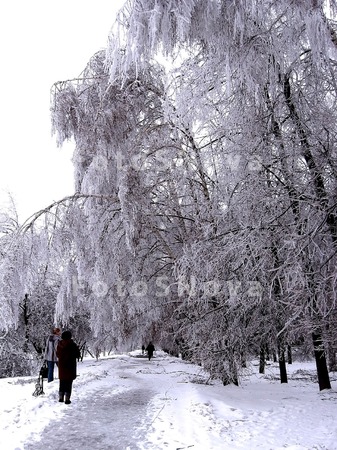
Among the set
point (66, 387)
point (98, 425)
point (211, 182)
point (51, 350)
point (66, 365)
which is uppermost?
point (211, 182)

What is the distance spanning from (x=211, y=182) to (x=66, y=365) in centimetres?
551

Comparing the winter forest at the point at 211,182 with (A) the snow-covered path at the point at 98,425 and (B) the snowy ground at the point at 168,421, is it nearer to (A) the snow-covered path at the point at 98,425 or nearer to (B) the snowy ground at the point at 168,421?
(B) the snowy ground at the point at 168,421

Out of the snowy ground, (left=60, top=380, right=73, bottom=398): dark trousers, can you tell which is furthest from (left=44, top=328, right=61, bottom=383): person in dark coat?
(left=60, top=380, right=73, bottom=398): dark trousers

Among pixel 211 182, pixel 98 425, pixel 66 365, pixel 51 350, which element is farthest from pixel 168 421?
pixel 211 182

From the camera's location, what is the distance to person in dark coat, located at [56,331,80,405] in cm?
809

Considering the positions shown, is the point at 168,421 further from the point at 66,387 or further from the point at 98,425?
the point at 66,387

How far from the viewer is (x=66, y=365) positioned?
8.13 m

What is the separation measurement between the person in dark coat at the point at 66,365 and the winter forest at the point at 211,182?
1805mm

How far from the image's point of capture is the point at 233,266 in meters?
7.68

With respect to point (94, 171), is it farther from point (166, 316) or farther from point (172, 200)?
point (166, 316)

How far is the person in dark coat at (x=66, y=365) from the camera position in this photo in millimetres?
8086

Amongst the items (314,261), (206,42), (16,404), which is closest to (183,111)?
(206,42)

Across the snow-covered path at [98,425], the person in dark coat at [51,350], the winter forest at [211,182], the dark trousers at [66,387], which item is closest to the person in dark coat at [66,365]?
the dark trousers at [66,387]

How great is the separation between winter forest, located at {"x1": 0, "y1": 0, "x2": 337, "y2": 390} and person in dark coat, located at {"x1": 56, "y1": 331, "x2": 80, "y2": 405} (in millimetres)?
1805
